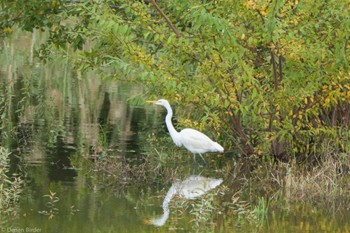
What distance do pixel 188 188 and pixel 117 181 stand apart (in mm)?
976

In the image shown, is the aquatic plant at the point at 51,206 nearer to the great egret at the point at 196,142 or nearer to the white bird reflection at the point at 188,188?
the white bird reflection at the point at 188,188

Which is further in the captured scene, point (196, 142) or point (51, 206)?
point (196, 142)

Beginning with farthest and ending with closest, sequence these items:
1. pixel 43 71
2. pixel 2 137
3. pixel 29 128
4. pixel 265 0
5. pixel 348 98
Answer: pixel 43 71, pixel 29 128, pixel 2 137, pixel 348 98, pixel 265 0

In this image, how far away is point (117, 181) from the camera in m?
13.6

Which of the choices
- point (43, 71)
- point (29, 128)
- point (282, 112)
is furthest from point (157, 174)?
point (43, 71)

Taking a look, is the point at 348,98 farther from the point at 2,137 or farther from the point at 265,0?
the point at 2,137

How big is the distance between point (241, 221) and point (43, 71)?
17.3m

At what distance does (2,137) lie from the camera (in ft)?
54.9

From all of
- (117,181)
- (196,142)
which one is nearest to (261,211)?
(117,181)

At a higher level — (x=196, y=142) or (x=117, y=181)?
(x=196, y=142)

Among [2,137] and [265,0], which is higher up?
[265,0]

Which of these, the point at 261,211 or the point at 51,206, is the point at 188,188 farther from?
the point at 51,206

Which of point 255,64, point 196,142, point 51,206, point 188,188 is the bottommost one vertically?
point 51,206

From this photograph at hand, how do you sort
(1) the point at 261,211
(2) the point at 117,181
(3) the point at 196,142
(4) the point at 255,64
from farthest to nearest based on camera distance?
(3) the point at 196,142 < (4) the point at 255,64 < (2) the point at 117,181 < (1) the point at 261,211
